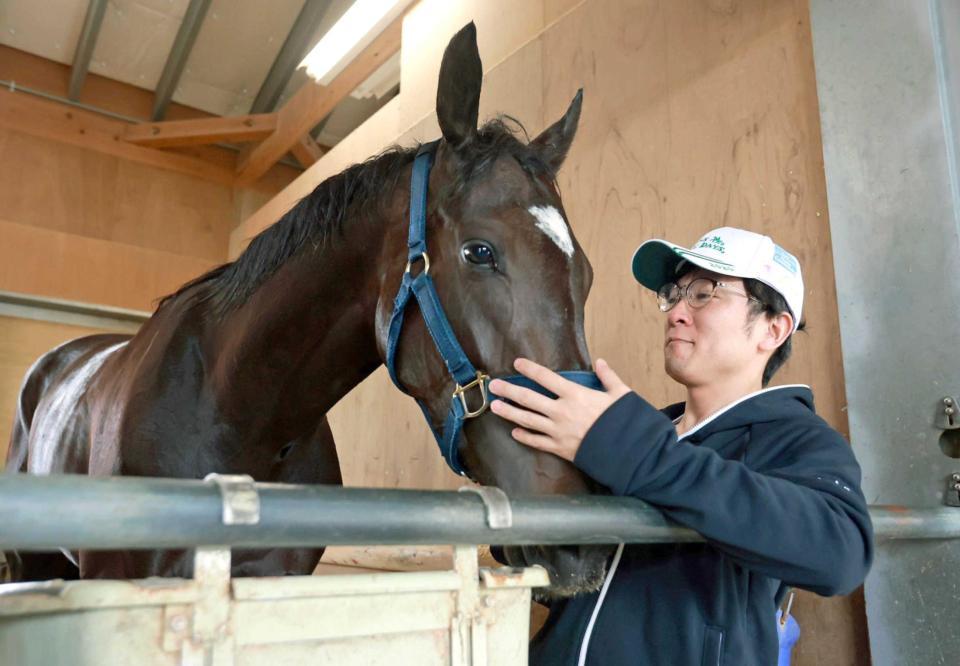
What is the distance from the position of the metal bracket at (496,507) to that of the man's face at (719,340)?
0.64 meters

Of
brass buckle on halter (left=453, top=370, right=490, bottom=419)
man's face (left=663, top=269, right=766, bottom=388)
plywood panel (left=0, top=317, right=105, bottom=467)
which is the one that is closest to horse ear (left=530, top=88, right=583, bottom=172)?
man's face (left=663, top=269, right=766, bottom=388)

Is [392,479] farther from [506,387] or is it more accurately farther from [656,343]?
[506,387]

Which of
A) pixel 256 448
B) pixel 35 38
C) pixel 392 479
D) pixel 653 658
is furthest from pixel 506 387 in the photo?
pixel 35 38

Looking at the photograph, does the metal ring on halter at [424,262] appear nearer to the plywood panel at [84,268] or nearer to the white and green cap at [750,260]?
the white and green cap at [750,260]

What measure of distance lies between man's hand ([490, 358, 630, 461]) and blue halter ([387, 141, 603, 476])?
0.04 m

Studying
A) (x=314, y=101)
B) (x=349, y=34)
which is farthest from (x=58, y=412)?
(x=314, y=101)

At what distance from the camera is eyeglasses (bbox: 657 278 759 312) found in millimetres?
1161

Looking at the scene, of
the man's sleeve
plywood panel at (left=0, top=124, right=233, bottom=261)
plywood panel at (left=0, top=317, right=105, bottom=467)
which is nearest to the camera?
the man's sleeve

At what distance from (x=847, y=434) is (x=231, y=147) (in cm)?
560

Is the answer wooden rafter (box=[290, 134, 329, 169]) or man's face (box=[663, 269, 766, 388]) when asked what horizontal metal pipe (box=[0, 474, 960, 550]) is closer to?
man's face (box=[663, 269, 766, 388])

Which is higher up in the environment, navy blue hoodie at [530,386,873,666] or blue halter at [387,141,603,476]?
blue halter at [387,141,603,476]

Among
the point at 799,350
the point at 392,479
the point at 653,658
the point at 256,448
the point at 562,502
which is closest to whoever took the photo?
the point at 562,502

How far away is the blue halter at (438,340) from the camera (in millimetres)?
983

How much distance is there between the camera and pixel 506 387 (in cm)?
91
